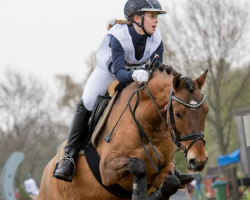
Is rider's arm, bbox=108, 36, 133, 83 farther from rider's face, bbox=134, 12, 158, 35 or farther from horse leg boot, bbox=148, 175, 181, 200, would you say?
horse leg boot, bbox=148, 175, 181, 200

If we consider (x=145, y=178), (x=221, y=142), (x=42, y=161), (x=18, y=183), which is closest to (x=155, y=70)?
(x=145, y=178)

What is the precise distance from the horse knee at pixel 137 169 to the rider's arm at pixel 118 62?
976 millimetres

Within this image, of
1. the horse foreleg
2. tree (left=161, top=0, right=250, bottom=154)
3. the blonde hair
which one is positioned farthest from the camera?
tree (left=161, top=0, right=250, bottom=154)

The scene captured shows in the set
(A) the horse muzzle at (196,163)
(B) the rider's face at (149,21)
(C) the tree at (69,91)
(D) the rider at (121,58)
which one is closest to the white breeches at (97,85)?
(D) the rider at (121,58)

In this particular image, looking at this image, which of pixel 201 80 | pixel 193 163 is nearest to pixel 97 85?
pixel 201 80

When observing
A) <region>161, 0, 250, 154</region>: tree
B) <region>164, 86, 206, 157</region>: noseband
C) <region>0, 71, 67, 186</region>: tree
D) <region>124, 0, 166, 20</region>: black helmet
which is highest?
<region>124, 0, 166, 20</region>: black helmet

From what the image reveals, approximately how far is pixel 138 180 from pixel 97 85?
1452 mm

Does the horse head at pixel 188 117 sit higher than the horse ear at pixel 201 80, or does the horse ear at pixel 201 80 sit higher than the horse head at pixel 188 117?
the horse ear at pixel 201 80

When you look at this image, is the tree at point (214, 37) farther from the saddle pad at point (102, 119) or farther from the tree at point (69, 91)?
the saddle pad at point (102, 119)

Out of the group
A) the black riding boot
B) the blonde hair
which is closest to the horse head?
the blonde hair

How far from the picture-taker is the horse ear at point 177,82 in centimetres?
544

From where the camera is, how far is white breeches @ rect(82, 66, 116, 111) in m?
6.65

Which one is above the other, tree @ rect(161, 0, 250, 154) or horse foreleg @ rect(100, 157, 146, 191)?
horse foreleg @ rect(100, 157, 146, 191)

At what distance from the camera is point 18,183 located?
140 ft
